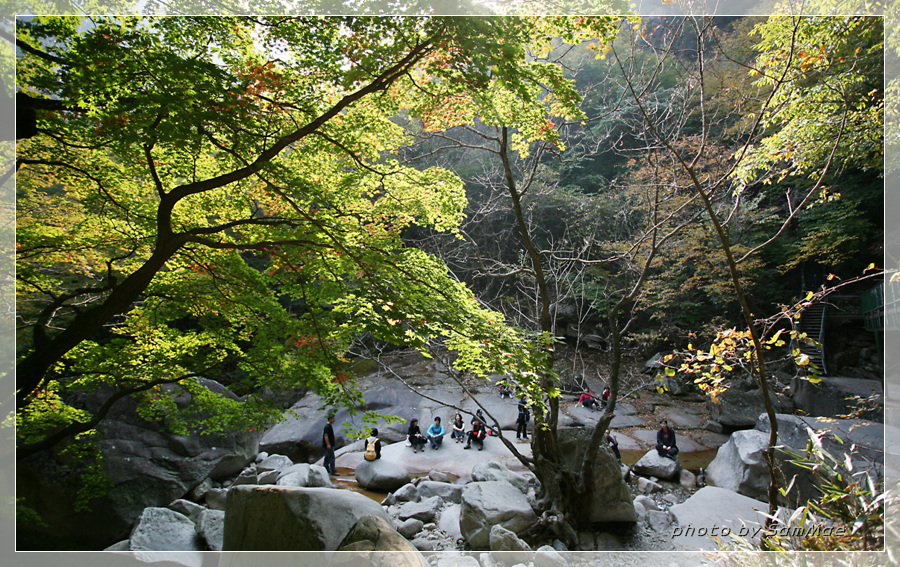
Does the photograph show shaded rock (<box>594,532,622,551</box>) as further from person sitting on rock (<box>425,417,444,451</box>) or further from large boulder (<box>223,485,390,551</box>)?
person sitting on rock (<box>425,417,444,451</box>)

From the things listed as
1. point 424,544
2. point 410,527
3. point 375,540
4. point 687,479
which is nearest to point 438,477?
point 410,527

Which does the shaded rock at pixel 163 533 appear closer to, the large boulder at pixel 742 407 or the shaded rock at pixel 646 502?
the shaded rock at pixel 646 502

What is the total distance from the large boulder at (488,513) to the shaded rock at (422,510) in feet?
2.60

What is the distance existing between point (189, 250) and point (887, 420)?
33.0 ft

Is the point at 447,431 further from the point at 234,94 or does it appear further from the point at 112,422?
the point at 234,94

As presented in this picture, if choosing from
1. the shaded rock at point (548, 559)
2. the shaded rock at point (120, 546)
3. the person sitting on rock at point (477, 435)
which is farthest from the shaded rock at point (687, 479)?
the shaded rock at point (120, 546)

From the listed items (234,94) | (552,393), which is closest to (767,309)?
(552,393)

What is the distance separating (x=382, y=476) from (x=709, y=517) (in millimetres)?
4789

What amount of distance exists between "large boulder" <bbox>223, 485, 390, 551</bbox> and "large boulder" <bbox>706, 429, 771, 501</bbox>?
5.55 metres

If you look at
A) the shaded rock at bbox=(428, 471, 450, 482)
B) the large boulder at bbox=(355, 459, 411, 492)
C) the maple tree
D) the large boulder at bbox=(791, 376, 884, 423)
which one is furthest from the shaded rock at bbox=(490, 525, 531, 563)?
the large boulder at bbox=(791, 376, 884, 423)

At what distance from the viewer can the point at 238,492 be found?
161 inches

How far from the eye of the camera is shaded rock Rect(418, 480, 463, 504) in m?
6.15

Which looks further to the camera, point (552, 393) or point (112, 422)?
point (112, 422)

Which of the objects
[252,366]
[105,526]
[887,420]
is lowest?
[105,526]
